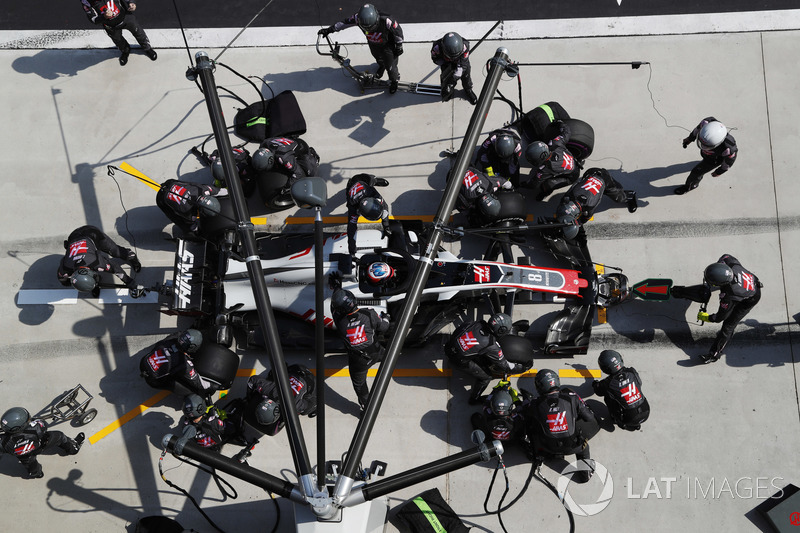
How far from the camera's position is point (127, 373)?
1046 centimetres

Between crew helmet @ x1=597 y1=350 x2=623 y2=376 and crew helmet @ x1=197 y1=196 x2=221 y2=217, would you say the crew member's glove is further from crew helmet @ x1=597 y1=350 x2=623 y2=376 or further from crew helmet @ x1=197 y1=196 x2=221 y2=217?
crew helmet @ x1=597 y1=350 x2=623 y2=376

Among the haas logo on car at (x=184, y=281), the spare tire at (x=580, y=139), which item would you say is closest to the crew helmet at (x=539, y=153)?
the spare tire at (x=580, y=139)

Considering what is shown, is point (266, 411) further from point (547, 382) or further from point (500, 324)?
point (547, 382)

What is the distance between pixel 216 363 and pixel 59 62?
7616 mm

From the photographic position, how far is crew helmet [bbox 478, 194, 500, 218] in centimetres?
967

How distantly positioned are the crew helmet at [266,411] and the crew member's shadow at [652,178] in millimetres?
7030

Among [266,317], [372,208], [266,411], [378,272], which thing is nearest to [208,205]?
[372,208]

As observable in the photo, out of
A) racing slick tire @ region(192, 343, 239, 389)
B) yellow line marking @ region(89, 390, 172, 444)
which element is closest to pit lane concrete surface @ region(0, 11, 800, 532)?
yellow line marking @ region(89, 390, 172, 444)

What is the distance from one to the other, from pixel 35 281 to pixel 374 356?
6.31m

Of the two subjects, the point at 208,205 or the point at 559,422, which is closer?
the point at 559,422

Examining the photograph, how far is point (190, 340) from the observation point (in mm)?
9227

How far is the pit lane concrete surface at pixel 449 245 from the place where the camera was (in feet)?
31.3

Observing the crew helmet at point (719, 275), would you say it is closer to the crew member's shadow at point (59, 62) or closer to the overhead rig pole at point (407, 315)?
the overhead rig pole at point (407, 315)

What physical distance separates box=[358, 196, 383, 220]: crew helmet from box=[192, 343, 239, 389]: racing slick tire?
2957 mm
